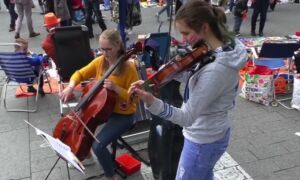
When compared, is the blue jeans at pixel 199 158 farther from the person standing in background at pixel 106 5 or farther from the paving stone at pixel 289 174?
the person standing in background at pixel 106 5

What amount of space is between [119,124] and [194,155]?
115 centimetres

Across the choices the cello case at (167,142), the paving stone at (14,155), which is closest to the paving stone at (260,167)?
the cello case at (167,142)

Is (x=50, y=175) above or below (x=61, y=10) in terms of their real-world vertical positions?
below

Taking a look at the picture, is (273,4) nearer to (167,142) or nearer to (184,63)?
(167,142)

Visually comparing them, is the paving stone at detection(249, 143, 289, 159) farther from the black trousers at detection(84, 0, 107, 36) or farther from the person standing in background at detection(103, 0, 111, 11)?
the person standing in background at detection(103, 0, 111, 11)

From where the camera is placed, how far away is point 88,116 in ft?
9.24

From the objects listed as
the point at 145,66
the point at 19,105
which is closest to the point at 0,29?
the point at 19,105

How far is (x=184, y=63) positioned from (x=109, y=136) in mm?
1410

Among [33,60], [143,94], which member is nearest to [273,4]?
[33,60]

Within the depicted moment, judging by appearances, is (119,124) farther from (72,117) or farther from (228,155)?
(228,155)

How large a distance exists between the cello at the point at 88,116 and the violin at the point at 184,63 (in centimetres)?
93

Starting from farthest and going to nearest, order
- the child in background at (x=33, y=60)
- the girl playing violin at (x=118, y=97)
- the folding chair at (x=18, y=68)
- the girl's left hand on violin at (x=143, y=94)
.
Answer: the child in background at (x=33, y=60), the folding chair at (x=18, y=68), the girl playing violin at (x=118, y=97), the girl's left hand on violin at (x=143, y=94)

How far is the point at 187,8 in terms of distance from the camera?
1.86m

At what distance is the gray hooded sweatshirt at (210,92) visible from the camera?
184 centimetres
